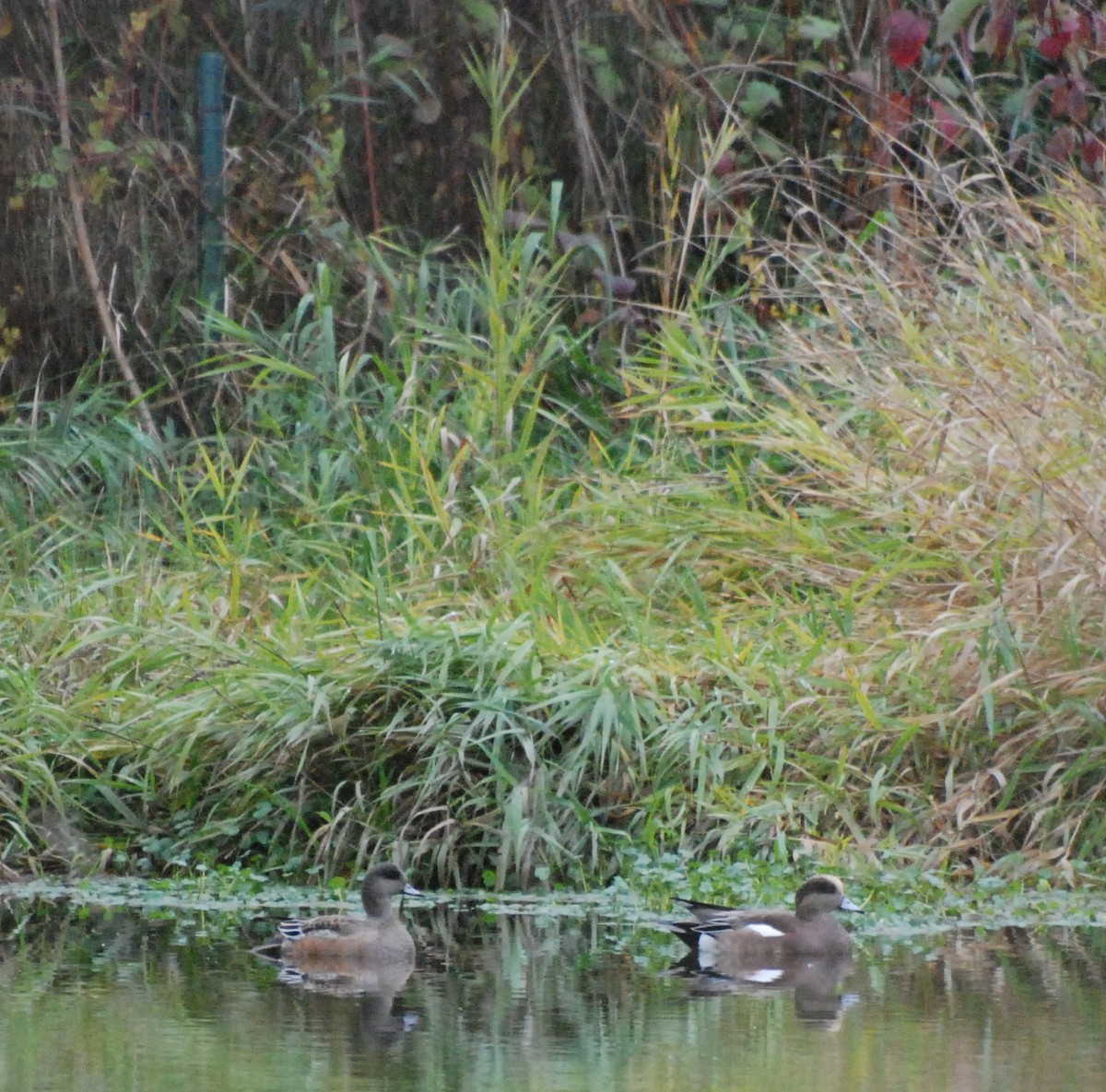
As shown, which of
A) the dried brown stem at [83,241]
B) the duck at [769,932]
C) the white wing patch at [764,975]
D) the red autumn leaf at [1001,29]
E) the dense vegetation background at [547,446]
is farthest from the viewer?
the dried brown stem at [83,241]

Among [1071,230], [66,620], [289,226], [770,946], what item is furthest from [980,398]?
[289,226]

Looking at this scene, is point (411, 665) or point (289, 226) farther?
point (289, 226)

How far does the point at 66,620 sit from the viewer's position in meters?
8.23

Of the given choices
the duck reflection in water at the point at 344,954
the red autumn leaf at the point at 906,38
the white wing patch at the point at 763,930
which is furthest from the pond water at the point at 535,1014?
the red autumn leaf at the point at 906,38

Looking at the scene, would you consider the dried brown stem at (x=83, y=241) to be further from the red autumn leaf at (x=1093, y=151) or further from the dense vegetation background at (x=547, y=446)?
the red autumn leaf at (x=1093, y=151)

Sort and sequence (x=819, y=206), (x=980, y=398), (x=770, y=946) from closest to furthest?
(x=770, y=946) → (x=980, y=398) → (x=819, y=206)

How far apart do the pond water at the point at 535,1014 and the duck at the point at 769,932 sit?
0.30 feet

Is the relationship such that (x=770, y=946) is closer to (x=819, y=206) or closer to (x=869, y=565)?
(x=869, y=565)

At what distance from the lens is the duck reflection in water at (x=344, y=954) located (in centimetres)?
588

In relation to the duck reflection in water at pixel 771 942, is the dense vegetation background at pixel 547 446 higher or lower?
higher

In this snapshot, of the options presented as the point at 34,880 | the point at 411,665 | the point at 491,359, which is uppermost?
the point at 491,359

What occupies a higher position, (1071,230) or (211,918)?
(1071,230)

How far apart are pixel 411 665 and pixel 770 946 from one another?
1769 mm

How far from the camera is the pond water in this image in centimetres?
469
